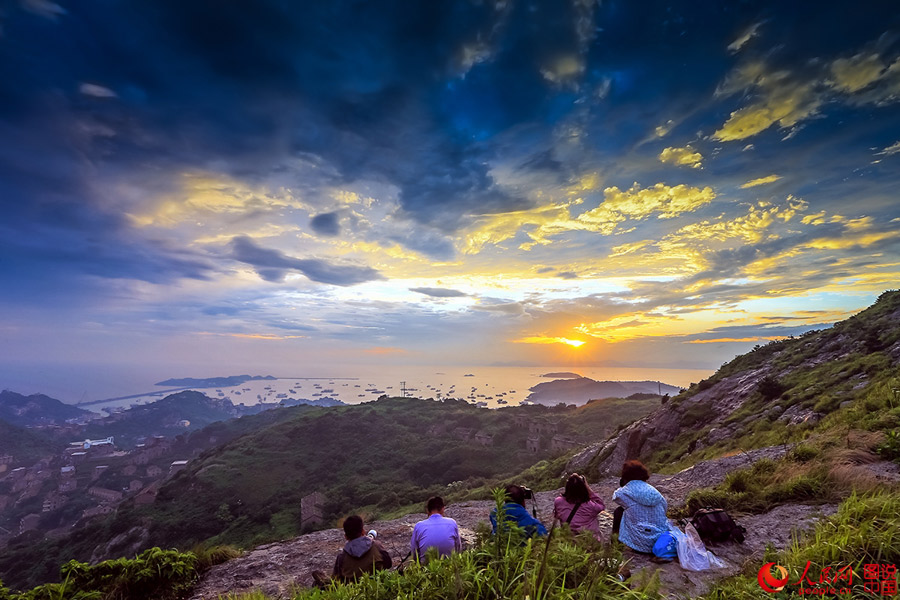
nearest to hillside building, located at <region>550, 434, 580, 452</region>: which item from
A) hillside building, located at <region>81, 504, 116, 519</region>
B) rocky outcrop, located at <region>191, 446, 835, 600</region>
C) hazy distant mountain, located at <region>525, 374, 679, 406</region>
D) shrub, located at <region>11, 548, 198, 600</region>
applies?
rocky outcrop, located at <region>191, 446, 835, 600</region>

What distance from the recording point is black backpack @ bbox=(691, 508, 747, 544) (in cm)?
510

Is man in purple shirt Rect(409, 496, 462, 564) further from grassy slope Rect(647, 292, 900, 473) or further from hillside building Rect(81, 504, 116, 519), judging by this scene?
hillside building Rect(81, 504, 116, 519)

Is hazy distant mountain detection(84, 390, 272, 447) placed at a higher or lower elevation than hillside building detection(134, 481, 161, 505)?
lower

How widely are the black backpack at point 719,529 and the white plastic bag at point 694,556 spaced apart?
674 mm

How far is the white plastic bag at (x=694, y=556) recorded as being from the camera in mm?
4359

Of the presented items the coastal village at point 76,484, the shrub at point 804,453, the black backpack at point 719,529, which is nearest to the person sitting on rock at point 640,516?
the black backpack at point 719,529

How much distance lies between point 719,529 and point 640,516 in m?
1.19

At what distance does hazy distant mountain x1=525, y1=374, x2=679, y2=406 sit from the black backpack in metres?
121

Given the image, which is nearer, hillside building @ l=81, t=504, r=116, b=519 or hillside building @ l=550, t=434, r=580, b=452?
hillside building @ l=550, t=434, r=580, b=452

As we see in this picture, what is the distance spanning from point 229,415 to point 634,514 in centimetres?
17527

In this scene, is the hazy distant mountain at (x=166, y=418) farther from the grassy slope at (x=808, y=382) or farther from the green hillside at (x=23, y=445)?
the grassy slope at (x=808, y=382)

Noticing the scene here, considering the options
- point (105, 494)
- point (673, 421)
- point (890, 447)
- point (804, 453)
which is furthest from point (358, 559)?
point (105, 494)

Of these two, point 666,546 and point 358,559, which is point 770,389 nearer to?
point 666,546

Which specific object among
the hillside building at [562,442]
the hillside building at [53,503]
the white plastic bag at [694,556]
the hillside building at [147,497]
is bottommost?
the hillside building at [53,503]
